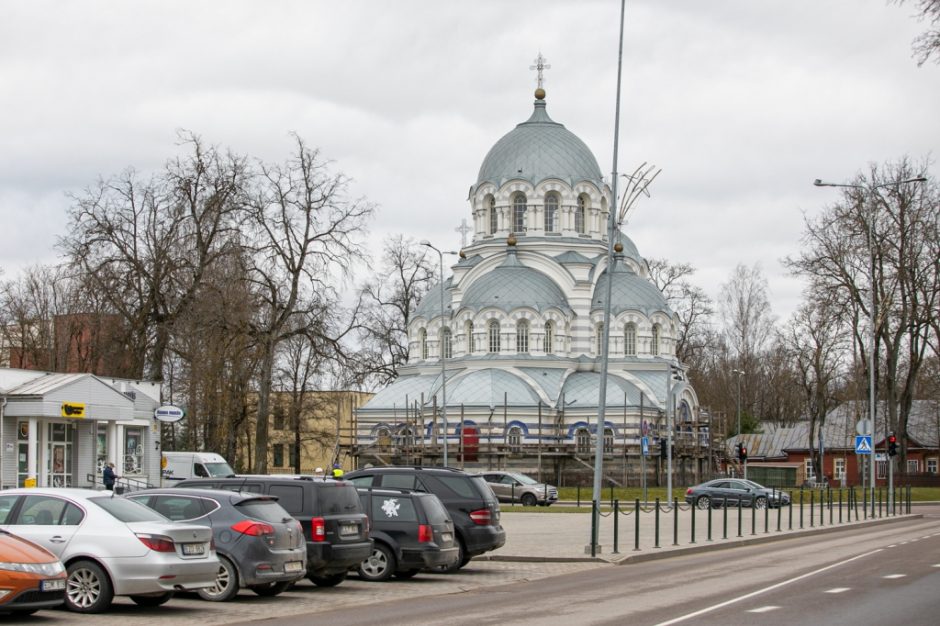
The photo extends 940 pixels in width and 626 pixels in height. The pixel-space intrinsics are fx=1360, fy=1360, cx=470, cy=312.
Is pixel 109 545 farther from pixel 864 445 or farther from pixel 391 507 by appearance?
pixel 864 445

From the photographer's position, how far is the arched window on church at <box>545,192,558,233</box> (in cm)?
7831

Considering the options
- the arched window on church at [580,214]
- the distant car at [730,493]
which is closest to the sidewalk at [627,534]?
the distant car at [730,493]

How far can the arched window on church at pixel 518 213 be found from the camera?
78562mm

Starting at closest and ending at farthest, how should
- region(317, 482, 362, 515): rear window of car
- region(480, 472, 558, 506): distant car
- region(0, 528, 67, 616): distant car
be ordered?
region(0, 528, 67, 616): distant car, region(317, 482, 362, 515): rear window of car, region(480, 472, 558, 506): distant car

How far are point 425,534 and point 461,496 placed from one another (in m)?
2.65

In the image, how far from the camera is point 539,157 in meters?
78.3

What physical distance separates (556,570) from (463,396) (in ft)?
146

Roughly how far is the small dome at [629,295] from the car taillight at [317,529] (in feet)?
179

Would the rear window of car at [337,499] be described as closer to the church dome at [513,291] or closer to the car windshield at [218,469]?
the car windshield at [218,469]

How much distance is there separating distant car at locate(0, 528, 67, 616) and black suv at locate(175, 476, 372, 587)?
5.11m

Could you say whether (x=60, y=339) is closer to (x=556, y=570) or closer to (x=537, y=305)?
(x=537, y=305)

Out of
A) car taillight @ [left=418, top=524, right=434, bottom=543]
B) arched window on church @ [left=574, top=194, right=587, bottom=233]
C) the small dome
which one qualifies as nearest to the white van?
car taillight @ [left=418, top=524, right=434, bottom=543]

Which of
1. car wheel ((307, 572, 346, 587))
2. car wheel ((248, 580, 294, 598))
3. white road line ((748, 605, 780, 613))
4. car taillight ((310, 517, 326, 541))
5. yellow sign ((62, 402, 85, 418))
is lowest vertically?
car wheel ((307, 572, 346, 587))

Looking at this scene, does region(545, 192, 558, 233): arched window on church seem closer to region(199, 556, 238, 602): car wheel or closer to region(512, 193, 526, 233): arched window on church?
region(512, 193, 526, 233): arched window on church
